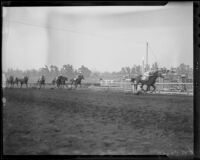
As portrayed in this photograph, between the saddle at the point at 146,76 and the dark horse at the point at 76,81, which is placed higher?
the saddle at the point at 146,76

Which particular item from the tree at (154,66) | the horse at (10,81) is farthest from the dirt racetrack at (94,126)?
the tree at (154,66)

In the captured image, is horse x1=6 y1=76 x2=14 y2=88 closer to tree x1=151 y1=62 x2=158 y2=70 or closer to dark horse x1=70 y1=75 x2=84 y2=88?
dark horse x1=70 y1=75 x2=84 y2=88

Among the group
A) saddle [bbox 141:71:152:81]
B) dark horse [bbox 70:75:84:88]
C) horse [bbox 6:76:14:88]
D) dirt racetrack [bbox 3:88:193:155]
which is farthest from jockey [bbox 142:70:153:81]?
horse [bbox 6:76:14:88]

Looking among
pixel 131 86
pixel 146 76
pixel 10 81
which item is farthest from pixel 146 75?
pixel 10 81

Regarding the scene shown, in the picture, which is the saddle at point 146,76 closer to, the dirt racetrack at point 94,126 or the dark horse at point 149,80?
the dark horse at point 149,80

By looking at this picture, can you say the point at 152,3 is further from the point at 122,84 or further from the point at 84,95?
the point at 84,95

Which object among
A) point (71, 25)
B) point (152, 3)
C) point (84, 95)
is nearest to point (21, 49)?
point (71, 25)

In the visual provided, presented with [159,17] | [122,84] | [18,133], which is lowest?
[18,133]

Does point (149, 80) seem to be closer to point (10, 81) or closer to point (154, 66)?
point (154, 66)

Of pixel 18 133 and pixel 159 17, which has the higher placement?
pixel 159 17
